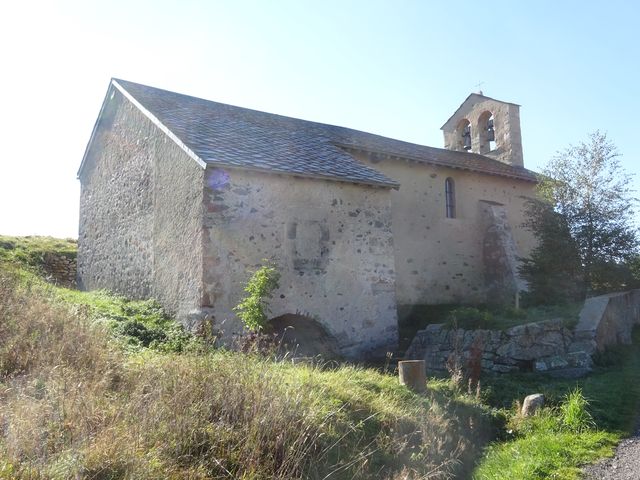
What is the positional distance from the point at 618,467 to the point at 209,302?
21.6 feet

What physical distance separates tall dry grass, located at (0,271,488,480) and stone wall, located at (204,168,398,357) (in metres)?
3.24

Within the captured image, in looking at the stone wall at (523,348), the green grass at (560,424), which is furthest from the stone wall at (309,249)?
the green grass at (560,424)

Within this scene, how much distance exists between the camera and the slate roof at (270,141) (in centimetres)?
1045

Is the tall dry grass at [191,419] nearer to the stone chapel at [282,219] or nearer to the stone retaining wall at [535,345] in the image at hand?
the stone retaining wall at [535,345]

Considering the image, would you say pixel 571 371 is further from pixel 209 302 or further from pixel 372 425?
pixel 209 302

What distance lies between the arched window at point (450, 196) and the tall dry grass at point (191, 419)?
10605mm

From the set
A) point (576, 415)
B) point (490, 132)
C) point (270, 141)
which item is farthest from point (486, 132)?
point (576, 415)

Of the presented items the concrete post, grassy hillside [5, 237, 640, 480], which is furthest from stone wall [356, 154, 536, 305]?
the concrete post

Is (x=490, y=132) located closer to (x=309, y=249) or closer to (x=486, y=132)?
(x=486, y=132)

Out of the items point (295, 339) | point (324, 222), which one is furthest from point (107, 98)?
point (295, 339)

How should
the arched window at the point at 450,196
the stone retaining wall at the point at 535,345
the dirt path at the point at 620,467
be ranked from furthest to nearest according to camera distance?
the arched window at the point at 450,196 → the stone retaining wall at the point at 535,345 → the dirt path at the point at 620,467

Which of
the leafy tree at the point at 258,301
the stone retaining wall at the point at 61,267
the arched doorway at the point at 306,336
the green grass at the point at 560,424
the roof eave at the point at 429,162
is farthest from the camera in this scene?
the stone retaining wall at the point at 61,267

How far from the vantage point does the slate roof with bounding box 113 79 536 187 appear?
1045 cm

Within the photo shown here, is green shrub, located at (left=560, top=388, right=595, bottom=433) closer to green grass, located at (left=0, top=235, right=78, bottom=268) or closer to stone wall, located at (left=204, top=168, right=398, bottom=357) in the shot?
stone wall, located at (left=204, top=168, right=398, bottom=357)
